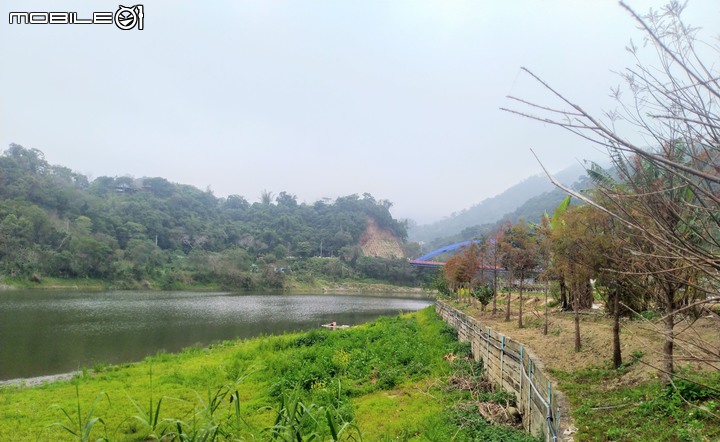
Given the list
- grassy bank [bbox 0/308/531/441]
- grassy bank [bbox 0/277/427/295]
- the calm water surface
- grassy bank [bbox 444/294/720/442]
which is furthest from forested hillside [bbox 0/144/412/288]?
grassy bank [bbox 444/294/720/442]

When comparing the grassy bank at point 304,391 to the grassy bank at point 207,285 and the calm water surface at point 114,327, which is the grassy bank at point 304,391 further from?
the grassy bank at point 207,285

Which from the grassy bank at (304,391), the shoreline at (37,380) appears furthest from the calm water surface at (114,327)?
the grassy bank at (304,391)

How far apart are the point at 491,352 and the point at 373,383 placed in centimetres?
284

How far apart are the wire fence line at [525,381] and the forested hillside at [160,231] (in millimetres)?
48286

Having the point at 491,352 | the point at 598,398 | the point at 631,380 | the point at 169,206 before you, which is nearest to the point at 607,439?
the point at 598,398

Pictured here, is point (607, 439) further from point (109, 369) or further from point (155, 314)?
point (155, 314)

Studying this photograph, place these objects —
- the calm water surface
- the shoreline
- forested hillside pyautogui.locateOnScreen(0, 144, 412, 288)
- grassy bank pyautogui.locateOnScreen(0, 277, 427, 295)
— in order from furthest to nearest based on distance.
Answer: forested hillside pyautogui.locateOnScreen(0, 144, 412, 288) < grassy bank pyautogui.locateOnScreen(0, 277, 427, 295) < the calm water surface < the shoreline

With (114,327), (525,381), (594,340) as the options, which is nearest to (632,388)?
(525,381)

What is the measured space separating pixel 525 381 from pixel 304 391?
4.74m

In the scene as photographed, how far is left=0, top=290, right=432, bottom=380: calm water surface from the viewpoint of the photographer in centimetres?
1542

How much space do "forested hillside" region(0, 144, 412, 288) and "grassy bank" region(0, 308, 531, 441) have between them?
39.6m

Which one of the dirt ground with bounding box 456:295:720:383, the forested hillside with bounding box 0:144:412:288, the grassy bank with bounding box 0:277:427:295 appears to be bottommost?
the grassy bank with bounding box 0:277:427:295

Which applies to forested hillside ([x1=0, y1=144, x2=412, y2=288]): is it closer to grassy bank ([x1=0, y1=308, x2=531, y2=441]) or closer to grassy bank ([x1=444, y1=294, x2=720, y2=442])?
grassy bank ([x1=0, y1=308, x2=531, y2=441])

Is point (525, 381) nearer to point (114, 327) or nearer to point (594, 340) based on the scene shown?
point (594, 340)
